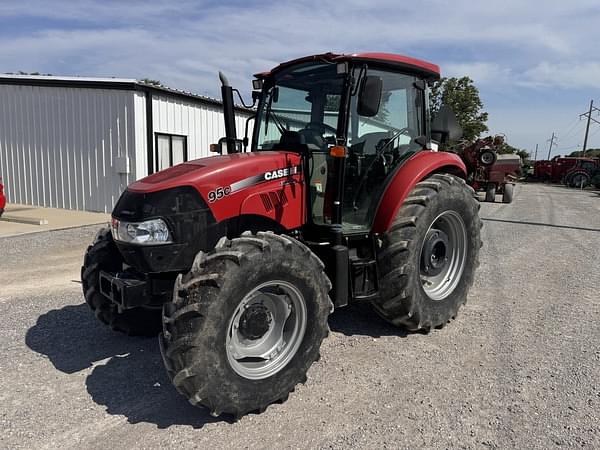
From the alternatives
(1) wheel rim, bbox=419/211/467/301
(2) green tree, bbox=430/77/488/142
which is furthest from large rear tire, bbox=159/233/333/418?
(2) green tree, bbox=430/77/488/142

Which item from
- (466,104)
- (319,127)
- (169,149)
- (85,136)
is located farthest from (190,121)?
(466,104)

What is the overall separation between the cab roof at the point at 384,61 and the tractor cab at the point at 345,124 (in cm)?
1

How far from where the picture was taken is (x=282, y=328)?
3318mm

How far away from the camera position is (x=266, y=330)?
3.22m

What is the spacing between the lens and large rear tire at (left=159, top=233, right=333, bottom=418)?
8.96ft

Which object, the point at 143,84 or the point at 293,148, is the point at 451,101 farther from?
the point at 293,148

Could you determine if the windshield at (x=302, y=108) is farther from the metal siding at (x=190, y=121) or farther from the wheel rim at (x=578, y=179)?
the wheel rim at (x=578, y=179)

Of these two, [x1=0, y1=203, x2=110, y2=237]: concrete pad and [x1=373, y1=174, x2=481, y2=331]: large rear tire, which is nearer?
[x1=373, y1=174, x2=481, y2=331]: large rear tire

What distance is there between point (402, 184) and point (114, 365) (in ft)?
8.73

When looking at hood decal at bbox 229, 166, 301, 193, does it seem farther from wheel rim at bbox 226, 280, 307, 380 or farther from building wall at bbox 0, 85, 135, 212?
building wall at bbox 0, 85, 135, 212

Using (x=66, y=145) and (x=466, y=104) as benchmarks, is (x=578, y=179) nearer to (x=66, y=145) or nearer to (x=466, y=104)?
(x=466, y=104)

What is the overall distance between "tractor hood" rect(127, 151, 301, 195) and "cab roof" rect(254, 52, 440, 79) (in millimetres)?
819

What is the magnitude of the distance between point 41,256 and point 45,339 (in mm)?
3740

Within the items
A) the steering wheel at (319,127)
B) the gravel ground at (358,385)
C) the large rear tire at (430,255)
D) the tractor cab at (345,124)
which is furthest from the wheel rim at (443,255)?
the steering wheel at (319,127)
